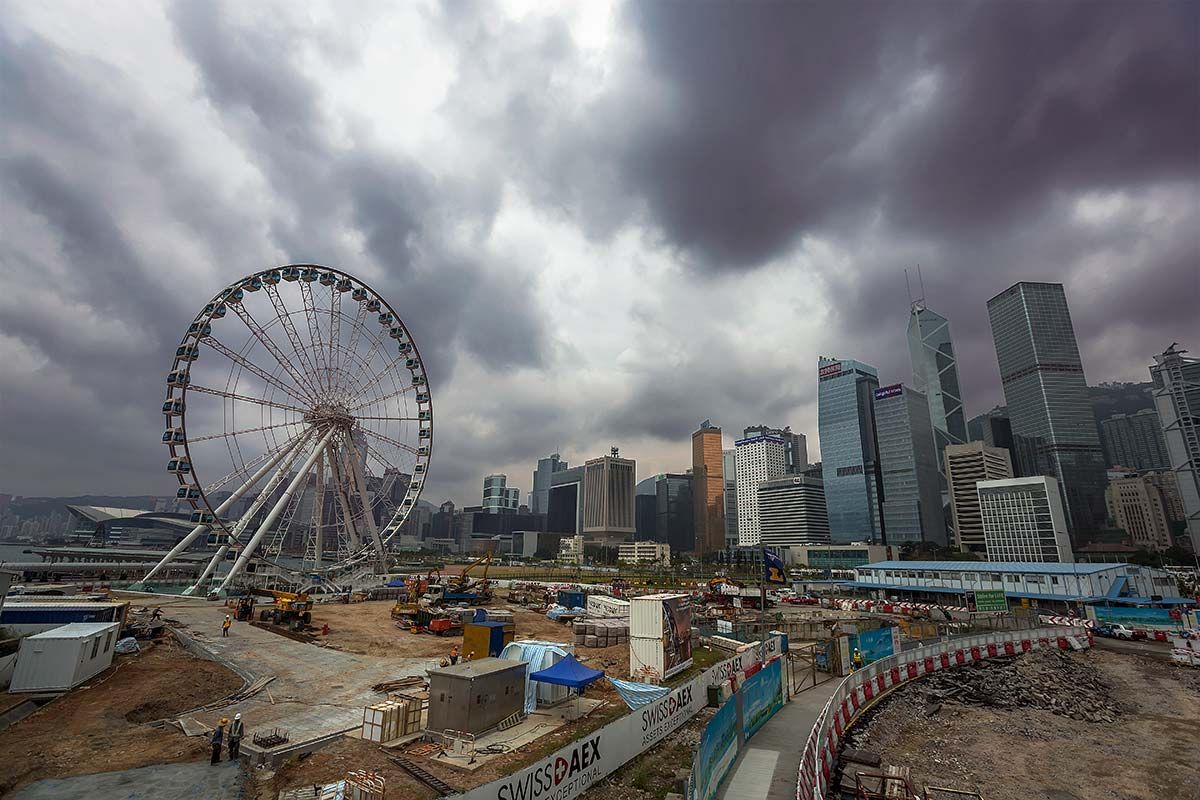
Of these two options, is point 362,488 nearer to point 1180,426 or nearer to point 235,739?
point 235,739

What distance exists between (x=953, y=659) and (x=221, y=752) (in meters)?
37.4

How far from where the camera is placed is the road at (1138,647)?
39.2 metres

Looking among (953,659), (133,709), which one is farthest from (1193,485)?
(133,709)

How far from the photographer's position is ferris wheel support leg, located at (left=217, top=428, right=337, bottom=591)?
178 ft

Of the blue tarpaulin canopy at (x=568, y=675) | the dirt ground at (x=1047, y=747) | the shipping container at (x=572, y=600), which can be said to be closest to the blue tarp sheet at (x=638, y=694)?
the blue tarpaulin canopy at (x=568, y=675)

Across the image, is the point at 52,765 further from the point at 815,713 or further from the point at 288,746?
the point at 815,713

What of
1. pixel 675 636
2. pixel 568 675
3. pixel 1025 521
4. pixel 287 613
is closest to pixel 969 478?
pixel 1025 521

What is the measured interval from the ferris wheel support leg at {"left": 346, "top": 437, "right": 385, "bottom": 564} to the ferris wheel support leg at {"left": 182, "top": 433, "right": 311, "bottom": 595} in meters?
4.77

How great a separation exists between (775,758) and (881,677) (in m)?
13.1

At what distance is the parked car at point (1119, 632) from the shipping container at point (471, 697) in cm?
5520

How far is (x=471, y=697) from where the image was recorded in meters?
17.7

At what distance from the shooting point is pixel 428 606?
48.5 m

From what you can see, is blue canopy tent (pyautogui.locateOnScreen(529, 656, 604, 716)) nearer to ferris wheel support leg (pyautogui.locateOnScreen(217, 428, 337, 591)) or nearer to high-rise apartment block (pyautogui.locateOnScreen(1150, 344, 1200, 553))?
ferris wheel support leg (pyautogui.locateOnScreen(217, 428, 337, 591))

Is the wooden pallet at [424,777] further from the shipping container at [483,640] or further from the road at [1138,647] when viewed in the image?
the road at [1138,647]
